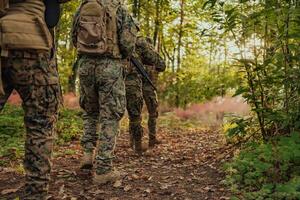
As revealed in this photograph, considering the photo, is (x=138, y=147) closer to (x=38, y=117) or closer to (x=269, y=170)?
(x=269, y=170)

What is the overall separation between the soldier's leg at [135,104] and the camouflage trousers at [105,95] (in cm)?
202

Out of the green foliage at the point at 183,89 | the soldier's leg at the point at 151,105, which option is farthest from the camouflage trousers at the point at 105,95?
the green foliage at the point at 183,89

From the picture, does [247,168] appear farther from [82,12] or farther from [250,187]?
[82,12]

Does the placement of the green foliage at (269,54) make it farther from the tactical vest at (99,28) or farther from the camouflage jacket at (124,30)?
the tactical vest at (99,28)

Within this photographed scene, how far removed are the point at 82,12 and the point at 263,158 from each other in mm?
3028

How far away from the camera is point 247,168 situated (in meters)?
5.14

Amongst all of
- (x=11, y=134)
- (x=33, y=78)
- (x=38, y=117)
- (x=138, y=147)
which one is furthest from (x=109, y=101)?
(x=11, y=134)

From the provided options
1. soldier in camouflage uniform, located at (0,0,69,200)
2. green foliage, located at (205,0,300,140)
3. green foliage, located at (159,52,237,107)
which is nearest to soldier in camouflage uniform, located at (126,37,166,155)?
green foliage, located at (205,0,300,140)

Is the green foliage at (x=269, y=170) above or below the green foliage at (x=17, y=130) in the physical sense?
above

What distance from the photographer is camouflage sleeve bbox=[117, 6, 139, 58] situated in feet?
18.7

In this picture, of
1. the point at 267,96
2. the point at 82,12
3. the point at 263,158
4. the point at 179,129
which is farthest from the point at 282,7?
the point at 179,129

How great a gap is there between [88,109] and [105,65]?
77 cm

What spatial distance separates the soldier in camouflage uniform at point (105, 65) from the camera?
17.8 feet

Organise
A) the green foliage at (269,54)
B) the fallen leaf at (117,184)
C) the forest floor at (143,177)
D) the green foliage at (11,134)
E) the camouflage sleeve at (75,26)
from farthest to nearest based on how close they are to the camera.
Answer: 1. the green foliage at (11,134)
2. the camouflage sleeve at (75,26)
3. the fallen leaf at (117,184)
4. the green foliage at (269,54)
5. the forest floor at (143,177)
